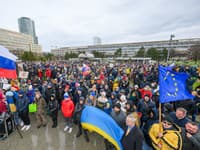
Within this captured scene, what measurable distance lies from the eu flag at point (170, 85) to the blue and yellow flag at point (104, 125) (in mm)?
1386

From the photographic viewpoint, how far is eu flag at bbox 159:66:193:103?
2.65 metres

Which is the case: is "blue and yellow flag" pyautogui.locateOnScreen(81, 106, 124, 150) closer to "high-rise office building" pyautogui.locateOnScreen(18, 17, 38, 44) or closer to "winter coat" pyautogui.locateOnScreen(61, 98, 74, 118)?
"winter coat" pyautogui.locateOnScreen(61, 98, 74, 118)

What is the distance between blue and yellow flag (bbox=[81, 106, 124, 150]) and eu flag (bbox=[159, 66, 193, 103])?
139 cm

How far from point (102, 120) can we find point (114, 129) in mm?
401

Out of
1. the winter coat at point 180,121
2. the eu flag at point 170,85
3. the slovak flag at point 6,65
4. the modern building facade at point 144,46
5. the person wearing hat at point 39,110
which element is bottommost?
the person wearing hat at point 39,110

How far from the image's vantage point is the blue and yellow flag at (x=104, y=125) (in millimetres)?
2902

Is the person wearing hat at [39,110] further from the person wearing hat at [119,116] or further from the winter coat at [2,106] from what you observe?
the person wearing hat at [119,116]

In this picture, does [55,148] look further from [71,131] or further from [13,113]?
[13,113]

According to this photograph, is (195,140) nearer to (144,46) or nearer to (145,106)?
(145,106)

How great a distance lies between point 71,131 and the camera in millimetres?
4582

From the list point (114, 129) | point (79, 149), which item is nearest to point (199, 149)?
point (114, 129)

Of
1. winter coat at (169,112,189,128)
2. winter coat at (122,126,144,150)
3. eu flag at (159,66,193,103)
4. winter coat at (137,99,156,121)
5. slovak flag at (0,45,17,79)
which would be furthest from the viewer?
→ slovak flag at (0,45,17,79)

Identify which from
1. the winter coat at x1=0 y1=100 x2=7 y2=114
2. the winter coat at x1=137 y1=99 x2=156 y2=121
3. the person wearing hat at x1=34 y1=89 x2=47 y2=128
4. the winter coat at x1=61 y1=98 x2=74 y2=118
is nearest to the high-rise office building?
the winter coat at x1=0 y1=100 x2=7 y2=114

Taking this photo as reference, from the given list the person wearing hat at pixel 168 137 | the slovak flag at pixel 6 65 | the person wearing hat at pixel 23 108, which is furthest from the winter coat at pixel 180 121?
the slovak flag at pixel 6 65
